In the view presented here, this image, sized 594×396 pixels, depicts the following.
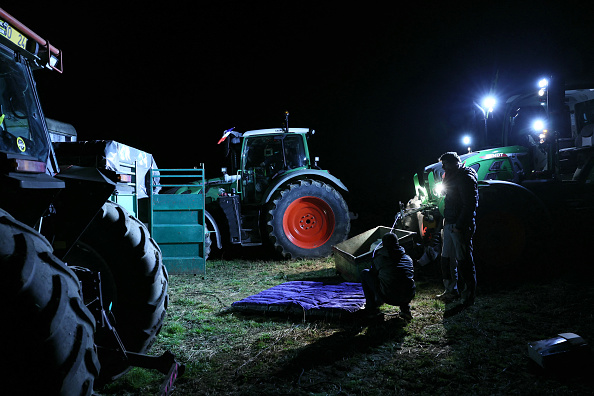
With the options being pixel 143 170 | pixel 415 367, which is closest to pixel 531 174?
pixel 415 367

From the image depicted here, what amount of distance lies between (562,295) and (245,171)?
5.96 m

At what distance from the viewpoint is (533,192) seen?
5.62 m

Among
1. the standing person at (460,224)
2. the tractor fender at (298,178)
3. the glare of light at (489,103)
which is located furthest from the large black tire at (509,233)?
the tractor fender at (298,178)

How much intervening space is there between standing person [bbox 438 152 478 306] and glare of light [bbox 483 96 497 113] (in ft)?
10.4

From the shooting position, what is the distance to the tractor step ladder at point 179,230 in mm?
6949

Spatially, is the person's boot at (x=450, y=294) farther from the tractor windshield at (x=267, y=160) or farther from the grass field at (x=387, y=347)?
the tractor windshield at (x=267, y=160)

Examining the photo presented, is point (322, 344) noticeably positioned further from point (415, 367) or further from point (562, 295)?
A: point (562, 295)

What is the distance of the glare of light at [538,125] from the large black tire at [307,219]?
146 inches

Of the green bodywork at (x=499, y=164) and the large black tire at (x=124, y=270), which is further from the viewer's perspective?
the green bodywork at (x=499, y=164)

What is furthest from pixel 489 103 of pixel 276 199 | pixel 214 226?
pixel 214 226

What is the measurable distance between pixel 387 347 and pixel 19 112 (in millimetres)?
3252

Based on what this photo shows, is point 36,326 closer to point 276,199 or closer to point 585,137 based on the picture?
point 276,199

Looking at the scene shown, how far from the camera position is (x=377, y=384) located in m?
2.86

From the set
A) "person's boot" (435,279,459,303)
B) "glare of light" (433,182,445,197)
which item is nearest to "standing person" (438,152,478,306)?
"person's boot" (435,279,459,303)
